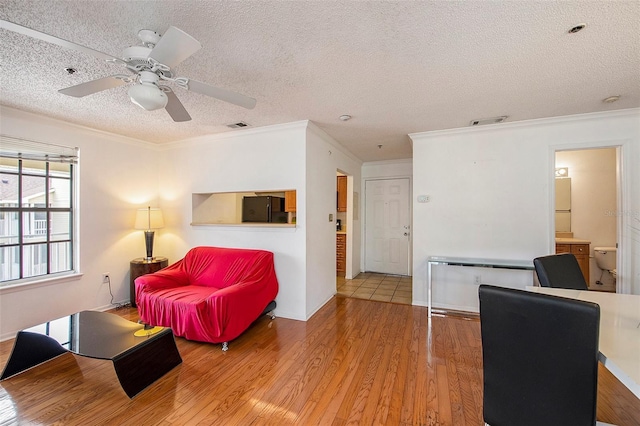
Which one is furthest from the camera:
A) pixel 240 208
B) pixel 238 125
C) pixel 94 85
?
pixel 240 208

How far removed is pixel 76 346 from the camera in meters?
1.96

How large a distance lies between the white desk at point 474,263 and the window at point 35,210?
4675 millimetres

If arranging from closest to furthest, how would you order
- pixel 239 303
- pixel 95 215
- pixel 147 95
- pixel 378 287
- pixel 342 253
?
pixel 147 95
pixel 239 303
pixel 95 215
pixel 378 287
pixel 342 253

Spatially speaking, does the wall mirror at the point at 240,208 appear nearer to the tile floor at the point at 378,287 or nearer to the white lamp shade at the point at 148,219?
the white lamp shade at the point at 148,219

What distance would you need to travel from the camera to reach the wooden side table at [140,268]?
3.71 metres

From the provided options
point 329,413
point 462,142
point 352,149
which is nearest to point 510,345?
point 329,413

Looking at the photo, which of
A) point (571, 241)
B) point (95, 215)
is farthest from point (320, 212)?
point (571, 241)

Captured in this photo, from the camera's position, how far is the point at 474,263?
316 centimetres

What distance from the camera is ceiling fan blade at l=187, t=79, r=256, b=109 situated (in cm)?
169

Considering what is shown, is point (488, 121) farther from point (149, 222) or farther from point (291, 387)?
point (149, 222)

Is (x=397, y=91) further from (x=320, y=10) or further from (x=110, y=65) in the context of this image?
(x=110, y=65)

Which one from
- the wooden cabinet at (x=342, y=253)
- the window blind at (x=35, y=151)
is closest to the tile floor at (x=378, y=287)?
the wooden cabinet at (x=342, y=253)

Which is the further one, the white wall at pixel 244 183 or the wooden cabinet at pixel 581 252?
the wooden cabinet at pixel 581 252

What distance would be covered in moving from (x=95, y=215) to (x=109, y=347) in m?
2.37
